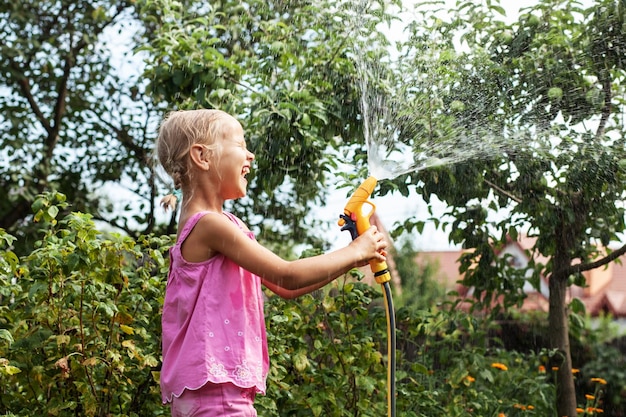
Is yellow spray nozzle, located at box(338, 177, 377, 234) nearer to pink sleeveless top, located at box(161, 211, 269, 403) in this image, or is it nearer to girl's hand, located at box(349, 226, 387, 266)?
girl's hand, located at box(349, 226, 387, 266)

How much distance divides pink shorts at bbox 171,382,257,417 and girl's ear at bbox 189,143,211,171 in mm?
531

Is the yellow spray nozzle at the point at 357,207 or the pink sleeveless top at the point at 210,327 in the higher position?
the yellow spray nozzle at the point at 357,207

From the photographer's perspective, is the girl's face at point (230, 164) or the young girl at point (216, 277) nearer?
the young girl at point (216, 277)

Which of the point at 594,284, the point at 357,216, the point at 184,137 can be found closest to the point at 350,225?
the point at 357,216

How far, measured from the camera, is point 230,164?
204 centimetres

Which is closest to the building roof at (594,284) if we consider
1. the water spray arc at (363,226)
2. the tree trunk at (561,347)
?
the tree trunk at (561,347)

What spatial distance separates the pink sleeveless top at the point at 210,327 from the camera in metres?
1.86

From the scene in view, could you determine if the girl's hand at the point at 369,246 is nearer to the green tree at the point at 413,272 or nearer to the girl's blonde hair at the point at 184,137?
the girl's blonde hair at the point at 184,137

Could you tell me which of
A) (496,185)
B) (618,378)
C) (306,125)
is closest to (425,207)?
(496,185)

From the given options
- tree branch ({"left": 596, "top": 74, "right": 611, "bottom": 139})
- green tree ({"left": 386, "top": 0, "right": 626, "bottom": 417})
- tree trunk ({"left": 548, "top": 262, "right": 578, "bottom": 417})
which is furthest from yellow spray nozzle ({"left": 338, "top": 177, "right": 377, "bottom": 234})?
tree trunk ({"left": 548, "top": 262, "right": 578, "bottom": 417})

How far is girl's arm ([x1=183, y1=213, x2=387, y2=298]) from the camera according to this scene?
6.15 ft

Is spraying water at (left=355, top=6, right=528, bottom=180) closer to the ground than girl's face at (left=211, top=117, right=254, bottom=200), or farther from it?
farther from it

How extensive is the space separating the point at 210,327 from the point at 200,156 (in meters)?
0.43

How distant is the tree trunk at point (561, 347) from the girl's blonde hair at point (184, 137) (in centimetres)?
243
